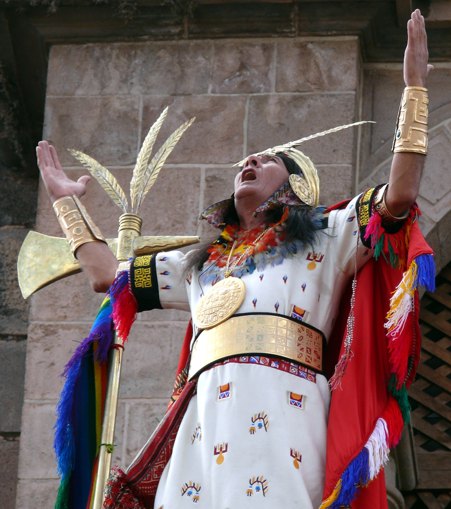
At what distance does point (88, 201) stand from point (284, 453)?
244 cm

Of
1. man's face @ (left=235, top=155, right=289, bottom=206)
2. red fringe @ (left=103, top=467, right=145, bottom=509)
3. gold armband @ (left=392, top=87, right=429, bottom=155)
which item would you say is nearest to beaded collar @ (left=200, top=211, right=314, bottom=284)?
man's face @ (left=235, top=155, right=289, bottom=206)

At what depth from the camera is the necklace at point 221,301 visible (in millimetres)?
6543

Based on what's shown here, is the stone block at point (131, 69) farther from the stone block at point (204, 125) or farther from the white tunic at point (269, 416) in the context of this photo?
the white tunic at point (269, 416)

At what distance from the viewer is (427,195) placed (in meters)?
8.32

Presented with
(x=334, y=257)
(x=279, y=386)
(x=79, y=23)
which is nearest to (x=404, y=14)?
(x=79, y=23)

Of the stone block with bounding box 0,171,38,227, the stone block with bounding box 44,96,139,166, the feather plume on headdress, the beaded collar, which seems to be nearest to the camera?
the beaded collar

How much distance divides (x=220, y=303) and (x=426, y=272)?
2.42 ft

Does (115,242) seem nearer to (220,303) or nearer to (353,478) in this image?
(220,303)

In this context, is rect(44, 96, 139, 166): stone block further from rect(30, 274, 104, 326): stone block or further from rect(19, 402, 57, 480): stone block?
rect(19, 402, 57, 480): stone block

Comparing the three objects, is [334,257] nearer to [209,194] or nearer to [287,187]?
[287,187]

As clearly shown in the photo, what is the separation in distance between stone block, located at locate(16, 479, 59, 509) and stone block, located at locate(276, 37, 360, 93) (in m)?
2.01

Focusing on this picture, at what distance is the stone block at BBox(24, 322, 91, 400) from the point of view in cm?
794

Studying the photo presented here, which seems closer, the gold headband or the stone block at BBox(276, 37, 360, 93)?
the gold headband

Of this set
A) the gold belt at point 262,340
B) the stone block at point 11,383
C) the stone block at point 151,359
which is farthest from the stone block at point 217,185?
the gold belt at point 262,340
